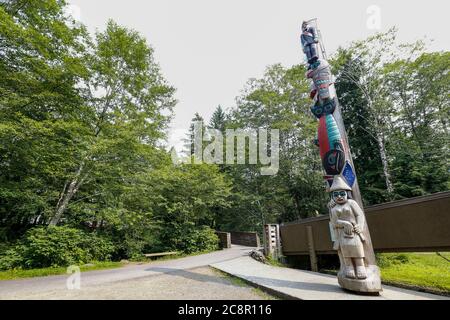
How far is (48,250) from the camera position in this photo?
8.06 meters

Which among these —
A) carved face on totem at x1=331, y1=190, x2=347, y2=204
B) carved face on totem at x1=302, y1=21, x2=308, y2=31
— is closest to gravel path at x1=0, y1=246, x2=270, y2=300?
carved face on totem at x1=331, y1=190, x2=347, y2=204

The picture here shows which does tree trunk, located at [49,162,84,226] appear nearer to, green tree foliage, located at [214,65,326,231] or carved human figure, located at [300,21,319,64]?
carved human figure, located at [300,21,319,64]

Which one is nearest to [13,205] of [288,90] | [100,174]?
[100,174]

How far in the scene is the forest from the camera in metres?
8.35

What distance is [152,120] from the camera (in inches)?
503

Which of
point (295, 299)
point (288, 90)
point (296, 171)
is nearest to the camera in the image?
point (295, 299)

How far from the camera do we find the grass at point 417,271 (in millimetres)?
5808

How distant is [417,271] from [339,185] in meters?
5.71

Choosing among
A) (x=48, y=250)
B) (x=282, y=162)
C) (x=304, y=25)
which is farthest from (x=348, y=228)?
(x=282, y=162)

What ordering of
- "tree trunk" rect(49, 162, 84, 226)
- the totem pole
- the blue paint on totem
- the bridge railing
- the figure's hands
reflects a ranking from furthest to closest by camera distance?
1. "tree trunk" rect(49, 162, 84, 226)
2. the blue paint on totem
3. the bridge railing
4. the figure's hands
5. the totem pole

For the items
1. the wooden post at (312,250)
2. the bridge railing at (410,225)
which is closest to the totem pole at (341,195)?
the bridge railing at (410,225)

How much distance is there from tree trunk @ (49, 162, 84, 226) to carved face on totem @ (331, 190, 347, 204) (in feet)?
32.0
